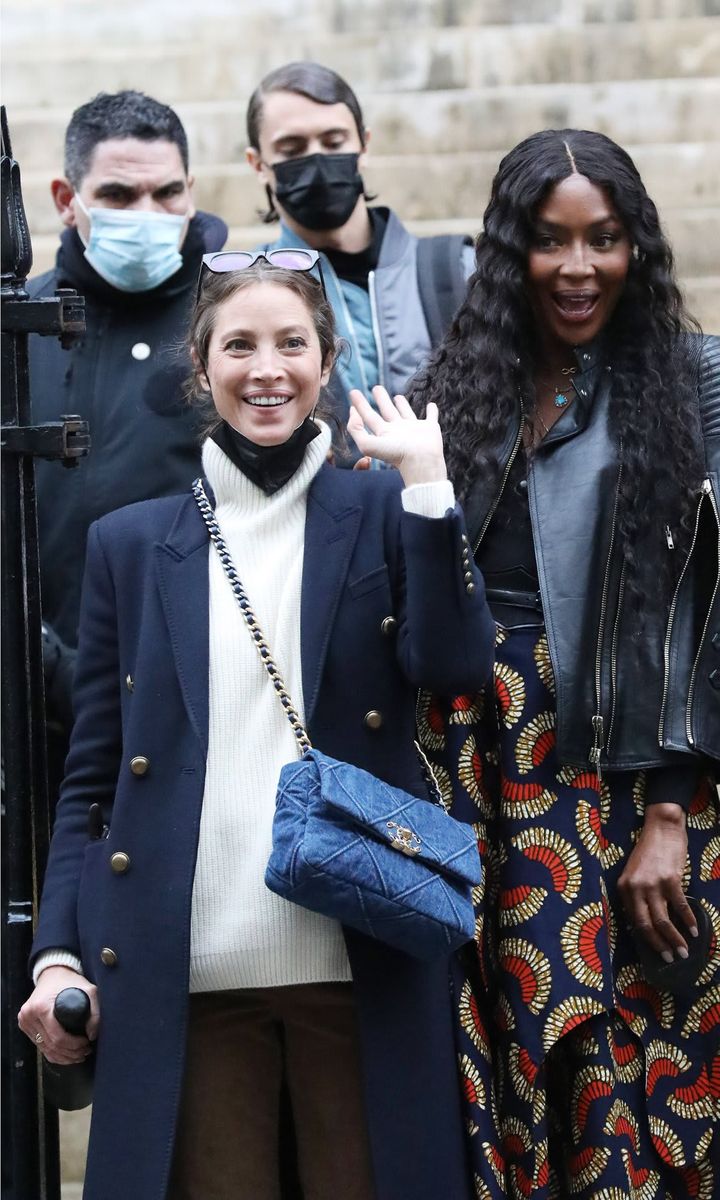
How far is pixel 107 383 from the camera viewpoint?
3.98 metres

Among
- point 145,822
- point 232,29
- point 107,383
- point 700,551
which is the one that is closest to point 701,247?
point 232,29

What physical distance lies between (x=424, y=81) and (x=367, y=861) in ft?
12.6

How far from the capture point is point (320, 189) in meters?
4.18

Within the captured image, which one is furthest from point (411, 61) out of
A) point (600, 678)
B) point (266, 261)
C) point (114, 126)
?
point (600, 678)

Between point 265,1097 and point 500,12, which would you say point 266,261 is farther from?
point 500,12

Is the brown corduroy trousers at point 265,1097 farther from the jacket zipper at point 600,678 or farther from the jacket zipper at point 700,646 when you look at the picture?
the jacket zipper at point 700,646

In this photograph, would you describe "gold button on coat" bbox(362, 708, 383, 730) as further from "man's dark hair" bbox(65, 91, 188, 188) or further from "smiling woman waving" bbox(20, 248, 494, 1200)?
"man's dark hair" bbox(65, 91, 188, 188)

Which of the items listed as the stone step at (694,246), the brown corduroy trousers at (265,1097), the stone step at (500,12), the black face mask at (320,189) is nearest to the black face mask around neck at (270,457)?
the brown corduroy trousers at (265,1097)

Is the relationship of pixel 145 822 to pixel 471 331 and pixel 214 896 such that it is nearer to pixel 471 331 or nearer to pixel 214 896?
pixel 214 896

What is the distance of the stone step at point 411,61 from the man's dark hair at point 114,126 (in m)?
1.68

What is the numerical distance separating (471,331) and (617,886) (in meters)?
1.04

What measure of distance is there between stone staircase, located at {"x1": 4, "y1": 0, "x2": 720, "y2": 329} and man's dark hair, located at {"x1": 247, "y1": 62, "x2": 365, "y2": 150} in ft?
4.21

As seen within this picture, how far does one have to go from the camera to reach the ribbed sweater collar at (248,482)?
9.42 feet

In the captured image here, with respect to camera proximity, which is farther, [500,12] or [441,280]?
[500,12]
